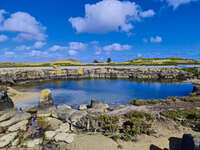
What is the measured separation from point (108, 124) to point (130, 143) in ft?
6.70

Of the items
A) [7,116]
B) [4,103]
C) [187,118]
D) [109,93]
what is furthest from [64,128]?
[109,93]

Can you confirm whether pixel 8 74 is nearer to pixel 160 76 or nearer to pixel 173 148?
pixel 173 148

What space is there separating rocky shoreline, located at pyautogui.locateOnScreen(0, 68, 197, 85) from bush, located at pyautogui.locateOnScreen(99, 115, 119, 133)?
127ft

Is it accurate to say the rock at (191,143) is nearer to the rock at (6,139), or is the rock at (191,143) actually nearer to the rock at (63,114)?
the rock at (63,114)

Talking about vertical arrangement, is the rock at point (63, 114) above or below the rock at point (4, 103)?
below

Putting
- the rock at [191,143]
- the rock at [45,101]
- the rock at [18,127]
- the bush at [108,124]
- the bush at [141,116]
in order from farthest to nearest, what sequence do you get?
the rock at [45,101], the bush at [141,116], the rock at [18,127], the bush at [108,124], the rock at [191,143]

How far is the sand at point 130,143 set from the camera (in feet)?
24.3

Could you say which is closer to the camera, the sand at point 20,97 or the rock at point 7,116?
the rock at point 7,116

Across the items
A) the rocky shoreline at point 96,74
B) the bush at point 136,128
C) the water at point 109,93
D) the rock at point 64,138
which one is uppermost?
the rocky shoreline at point 96,74

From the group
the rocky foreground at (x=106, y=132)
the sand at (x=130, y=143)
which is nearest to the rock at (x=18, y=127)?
the rocky foreground at (x=106, y=132)

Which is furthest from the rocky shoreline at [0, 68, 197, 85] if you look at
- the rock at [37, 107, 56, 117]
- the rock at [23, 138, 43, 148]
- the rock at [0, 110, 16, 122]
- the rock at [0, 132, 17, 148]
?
the rock at [23, 138, 43, 148]

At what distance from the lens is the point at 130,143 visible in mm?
7699

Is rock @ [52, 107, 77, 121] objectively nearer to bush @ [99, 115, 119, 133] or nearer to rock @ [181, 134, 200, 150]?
bush @ [99, 115, 119, 133]

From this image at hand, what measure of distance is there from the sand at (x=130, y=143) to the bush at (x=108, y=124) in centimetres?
66
